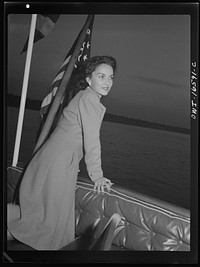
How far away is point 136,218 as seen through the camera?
7.04ft

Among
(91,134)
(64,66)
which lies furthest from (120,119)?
(64,66)

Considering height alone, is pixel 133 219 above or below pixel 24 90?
below

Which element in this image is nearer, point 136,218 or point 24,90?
point 136,218

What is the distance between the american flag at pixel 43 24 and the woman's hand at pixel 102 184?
867mm

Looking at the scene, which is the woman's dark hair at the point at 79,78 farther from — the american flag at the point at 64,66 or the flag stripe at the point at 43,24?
the flag stripe at the point at 43,24

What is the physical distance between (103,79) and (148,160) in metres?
0.53

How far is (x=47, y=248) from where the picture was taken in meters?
2.18

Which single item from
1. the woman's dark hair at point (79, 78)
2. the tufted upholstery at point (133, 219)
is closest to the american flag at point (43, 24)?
the woman's dark hair at point (79, 78)

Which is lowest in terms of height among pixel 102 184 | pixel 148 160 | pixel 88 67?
pixel 102 184

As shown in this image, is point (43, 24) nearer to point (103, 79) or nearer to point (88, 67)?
point (88, 67)

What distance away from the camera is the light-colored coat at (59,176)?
2184 millimetres

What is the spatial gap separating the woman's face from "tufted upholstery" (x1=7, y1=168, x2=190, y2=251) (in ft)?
1.68

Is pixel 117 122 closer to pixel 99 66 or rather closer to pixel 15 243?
pixel 99 66

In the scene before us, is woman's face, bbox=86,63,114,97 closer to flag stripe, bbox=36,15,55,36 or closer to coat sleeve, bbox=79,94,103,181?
coat sleeve, bbox=79,94,103,181
